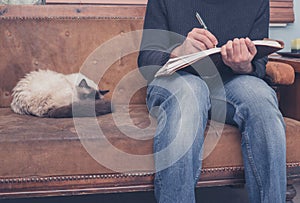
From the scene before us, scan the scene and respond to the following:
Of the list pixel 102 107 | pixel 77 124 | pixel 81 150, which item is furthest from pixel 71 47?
pixel 81 150

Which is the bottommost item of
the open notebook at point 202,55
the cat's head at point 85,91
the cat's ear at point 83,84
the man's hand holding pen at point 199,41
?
the cat's head at point 85,91

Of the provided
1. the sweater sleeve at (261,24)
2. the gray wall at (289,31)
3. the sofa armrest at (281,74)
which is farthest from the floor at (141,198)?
the gray wall at (289,31)

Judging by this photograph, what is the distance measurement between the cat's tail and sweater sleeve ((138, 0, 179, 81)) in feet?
0.62

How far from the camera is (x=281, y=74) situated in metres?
1.34

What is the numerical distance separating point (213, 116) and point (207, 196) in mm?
556

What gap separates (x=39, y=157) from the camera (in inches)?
42.5

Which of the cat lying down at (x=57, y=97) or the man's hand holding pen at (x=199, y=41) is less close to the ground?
the man's hand holding pen at (x=199, y=41)

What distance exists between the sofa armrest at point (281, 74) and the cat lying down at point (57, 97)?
55 centimetres

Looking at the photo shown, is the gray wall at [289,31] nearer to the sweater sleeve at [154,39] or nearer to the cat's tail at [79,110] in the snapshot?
the sweater sleeve at [154,39]

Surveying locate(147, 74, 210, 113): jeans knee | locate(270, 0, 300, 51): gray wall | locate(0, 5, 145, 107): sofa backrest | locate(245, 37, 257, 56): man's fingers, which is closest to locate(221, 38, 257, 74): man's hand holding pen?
locate(245, 37, 257, 56): man's fingers

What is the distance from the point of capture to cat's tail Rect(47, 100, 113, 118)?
51.6 inches

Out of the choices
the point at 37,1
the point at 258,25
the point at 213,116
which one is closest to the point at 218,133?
the point at 213,116

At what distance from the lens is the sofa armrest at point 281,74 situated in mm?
1339

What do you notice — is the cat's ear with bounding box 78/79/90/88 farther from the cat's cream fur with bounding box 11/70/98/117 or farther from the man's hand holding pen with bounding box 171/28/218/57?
the man's hand holding pen with bounding box 171/28/218/57
